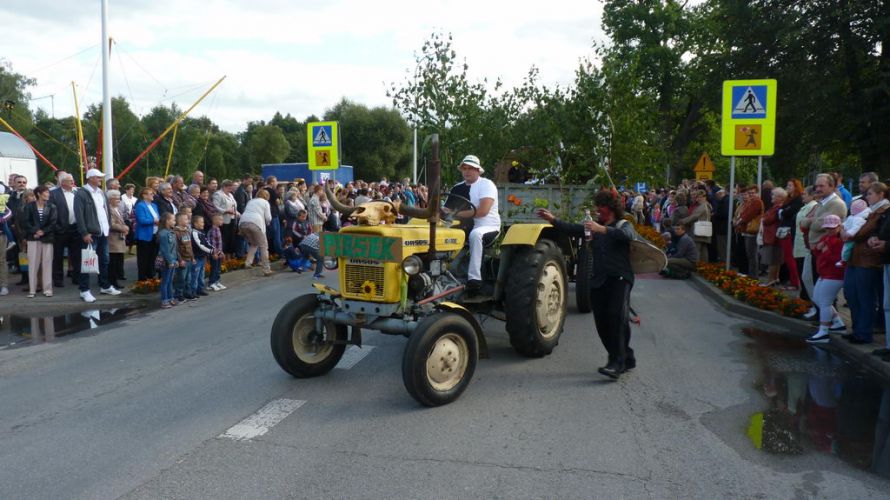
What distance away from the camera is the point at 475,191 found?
296 inches

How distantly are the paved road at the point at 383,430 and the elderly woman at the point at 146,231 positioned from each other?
4.50 metres

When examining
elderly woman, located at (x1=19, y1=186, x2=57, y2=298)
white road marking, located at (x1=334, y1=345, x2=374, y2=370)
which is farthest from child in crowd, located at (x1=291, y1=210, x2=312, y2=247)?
white road marking, located at (x1=334, y1=345, x2=374, y2=370)

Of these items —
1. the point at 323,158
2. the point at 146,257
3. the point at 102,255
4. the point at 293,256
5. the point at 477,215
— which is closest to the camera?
the point at 477,215

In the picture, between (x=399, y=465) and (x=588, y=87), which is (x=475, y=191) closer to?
(x=399, y=465)

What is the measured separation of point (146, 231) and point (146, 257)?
2.01 feet

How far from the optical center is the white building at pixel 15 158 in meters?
23.1

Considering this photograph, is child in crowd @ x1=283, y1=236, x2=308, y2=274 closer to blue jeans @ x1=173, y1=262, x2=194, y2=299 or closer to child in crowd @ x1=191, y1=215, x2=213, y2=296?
child in crowd @ x1=191, y1=215, x2=213, y2=296

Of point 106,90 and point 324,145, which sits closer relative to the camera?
point 324,145

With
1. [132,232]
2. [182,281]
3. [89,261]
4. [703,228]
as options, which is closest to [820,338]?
[703,228]

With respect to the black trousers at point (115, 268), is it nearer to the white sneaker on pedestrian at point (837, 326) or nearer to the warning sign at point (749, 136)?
the white sneaker on pedestrian at point (837, 326)

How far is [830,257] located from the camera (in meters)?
8.36

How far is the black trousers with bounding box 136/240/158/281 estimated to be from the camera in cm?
1284

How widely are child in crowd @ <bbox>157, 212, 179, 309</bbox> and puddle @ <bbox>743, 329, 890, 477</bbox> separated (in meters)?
8.33

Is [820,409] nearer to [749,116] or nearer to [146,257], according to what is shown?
[749,116]
